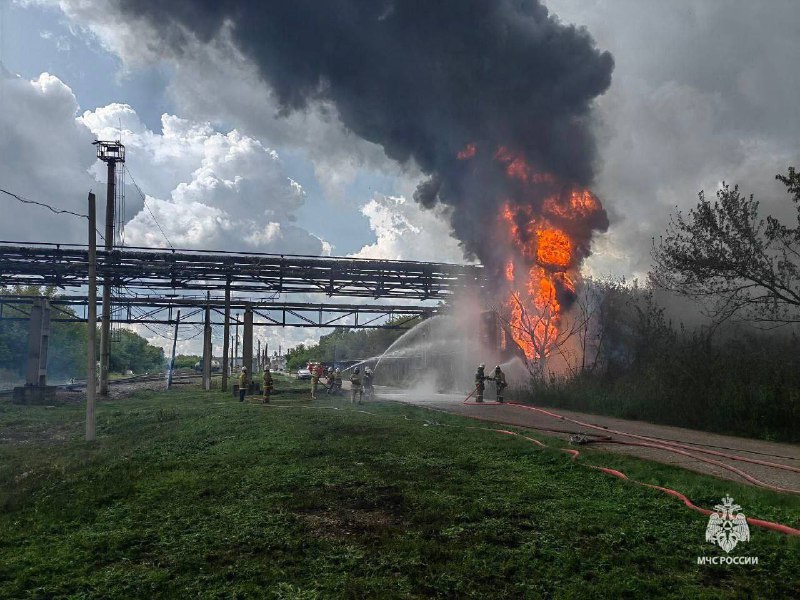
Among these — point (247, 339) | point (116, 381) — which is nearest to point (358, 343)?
point (116, 381)

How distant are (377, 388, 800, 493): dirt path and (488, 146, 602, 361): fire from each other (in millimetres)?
6858

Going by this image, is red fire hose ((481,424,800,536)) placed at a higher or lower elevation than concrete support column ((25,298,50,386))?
lower

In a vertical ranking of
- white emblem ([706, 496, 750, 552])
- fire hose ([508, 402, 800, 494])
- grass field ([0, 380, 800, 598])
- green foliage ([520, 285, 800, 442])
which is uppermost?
green foliage ([520, 285, 800, 442])

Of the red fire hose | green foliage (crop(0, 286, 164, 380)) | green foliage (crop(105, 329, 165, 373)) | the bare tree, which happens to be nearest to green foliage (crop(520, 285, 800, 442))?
the bare tree

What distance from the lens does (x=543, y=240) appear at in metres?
23.0

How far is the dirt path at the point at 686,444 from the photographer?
8086 millimetres

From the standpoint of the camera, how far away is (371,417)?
16.3 m

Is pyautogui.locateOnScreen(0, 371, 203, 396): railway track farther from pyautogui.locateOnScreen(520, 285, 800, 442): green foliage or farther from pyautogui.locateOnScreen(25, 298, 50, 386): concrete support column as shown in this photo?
pyautogui.locateOnScreen(520, 285, 800, 442): green foliage

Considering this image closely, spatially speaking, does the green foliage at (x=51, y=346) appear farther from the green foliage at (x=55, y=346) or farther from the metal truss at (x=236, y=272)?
the metal truss at (x=236, y=272)

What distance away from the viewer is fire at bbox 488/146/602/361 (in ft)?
75.4

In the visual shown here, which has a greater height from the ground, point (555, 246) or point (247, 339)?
point (555, 246)

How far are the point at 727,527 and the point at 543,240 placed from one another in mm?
18159

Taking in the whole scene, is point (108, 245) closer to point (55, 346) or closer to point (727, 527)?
point (727, 527)

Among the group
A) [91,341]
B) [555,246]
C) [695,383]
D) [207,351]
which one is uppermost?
[555,246]
